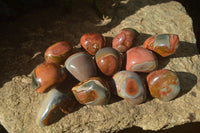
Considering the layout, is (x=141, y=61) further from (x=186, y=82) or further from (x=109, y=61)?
(x=186, y=82)

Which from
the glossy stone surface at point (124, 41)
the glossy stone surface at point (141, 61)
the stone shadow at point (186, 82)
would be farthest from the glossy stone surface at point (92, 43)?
the stone shadow at point (186, 82)

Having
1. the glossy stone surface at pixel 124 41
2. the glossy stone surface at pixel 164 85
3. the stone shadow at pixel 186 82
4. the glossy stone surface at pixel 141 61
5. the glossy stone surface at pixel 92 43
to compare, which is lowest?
the stone shadow at pixel 186 82

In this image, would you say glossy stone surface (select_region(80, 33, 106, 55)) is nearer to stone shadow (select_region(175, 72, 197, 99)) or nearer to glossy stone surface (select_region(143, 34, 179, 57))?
glossy stone surface (select_region(143, 34, 179, 57))

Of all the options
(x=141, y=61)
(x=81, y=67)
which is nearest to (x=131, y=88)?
(x=141, y=61)

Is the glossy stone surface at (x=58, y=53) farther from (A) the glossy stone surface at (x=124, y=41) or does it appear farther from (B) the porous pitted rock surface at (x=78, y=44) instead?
(A) the glossy stone surface at (x=124, y=41)

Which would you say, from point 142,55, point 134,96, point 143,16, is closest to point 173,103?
point 134,96

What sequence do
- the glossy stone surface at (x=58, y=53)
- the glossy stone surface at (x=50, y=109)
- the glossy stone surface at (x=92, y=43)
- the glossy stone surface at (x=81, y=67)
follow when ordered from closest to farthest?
1. the glossy stone surface at (x=50, y=109)
2. the glossy stone surface at (x=81, y=67)
3. the glossy stone surface at (x=58, y=53)
4. the glossy stone surface at (x=92, y=43)

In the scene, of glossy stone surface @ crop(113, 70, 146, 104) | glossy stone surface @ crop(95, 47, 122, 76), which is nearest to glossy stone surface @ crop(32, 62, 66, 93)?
glossy stone surface @ crop(95, 47, 122, 76)
